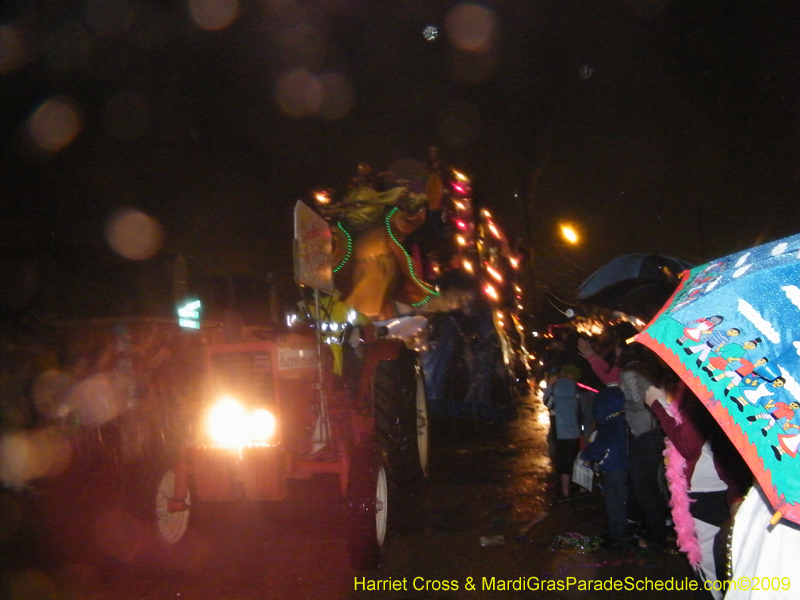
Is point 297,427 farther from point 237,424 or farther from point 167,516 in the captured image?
→ point 167,516

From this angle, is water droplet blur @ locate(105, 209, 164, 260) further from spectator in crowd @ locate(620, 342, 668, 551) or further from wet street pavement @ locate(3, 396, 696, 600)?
spectator in crowd @ locate(620, 342, 668, 551)

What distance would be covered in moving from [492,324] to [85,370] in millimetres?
5669

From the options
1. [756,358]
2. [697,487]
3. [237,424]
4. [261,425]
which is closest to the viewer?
[756,358]

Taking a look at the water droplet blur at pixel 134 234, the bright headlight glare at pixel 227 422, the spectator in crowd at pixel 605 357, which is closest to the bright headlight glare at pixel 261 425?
the bright headlight glare at pixel 227 422

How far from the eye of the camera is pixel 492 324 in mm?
10180

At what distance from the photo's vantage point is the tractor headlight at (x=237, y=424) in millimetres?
5469

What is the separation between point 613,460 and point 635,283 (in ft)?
6.18

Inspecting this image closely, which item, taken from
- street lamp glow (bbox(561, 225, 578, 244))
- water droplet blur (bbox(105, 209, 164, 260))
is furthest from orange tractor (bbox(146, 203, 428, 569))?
street lamp glow (bbox(561, 225, 578, 244))

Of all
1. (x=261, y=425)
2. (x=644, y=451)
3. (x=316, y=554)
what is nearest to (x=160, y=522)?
(x=261, y=425)

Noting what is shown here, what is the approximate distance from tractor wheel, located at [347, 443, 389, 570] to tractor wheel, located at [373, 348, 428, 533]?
71 cm

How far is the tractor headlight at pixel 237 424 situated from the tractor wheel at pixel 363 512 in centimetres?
83

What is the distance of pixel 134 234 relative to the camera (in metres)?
12.1

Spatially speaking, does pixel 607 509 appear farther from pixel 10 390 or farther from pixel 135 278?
pixel 135 278

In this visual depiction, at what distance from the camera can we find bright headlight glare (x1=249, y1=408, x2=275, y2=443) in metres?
5.45
